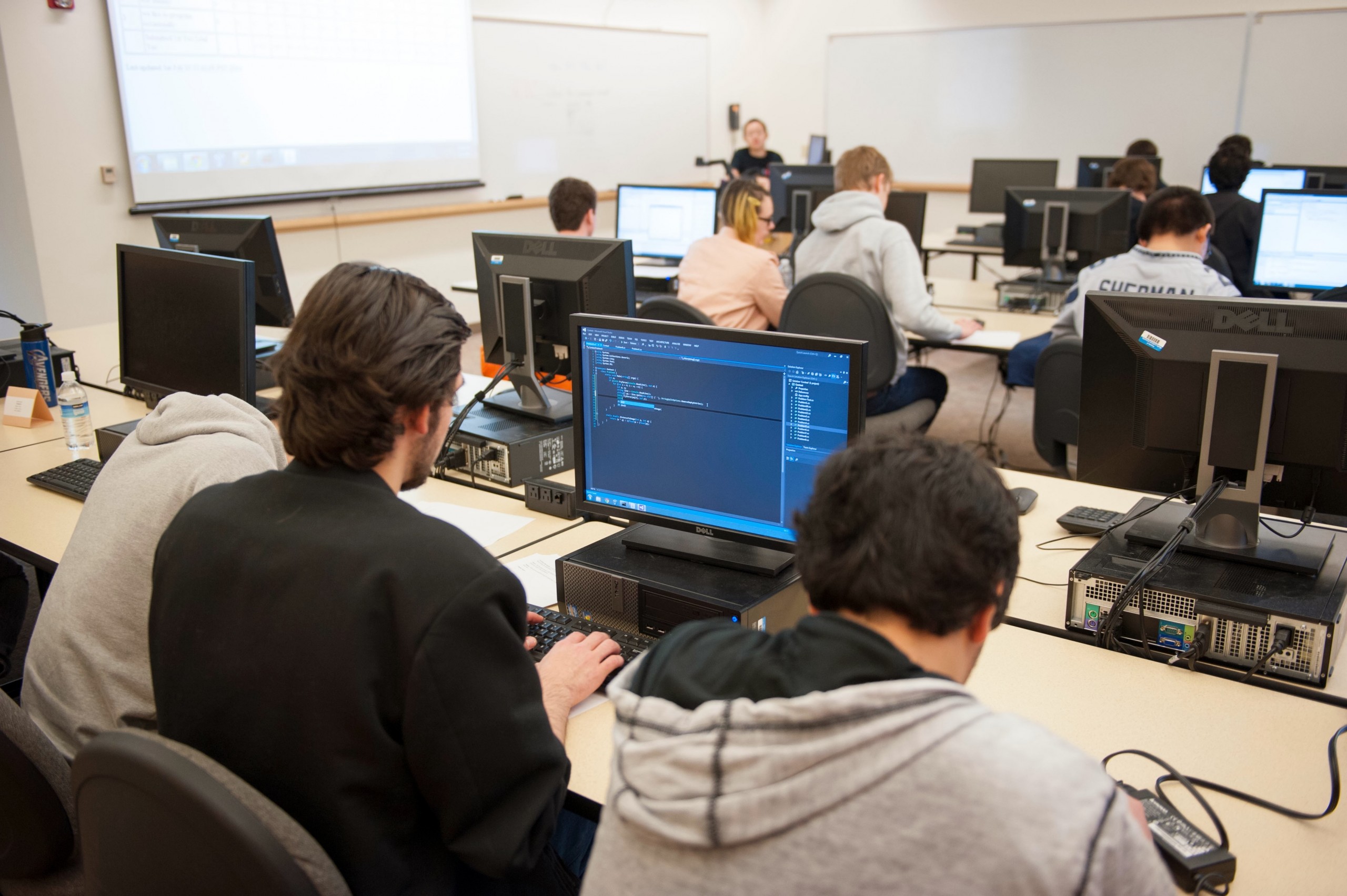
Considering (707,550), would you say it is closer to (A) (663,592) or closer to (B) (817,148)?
(A) (663,592)

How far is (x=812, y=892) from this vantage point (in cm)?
68

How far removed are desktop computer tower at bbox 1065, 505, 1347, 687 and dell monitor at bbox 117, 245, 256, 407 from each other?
1690 millimetres

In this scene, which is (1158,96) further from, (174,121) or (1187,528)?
(1187,528)

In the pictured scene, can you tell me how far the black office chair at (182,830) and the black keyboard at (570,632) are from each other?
56 centimetres

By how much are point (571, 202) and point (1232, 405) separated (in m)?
3.09

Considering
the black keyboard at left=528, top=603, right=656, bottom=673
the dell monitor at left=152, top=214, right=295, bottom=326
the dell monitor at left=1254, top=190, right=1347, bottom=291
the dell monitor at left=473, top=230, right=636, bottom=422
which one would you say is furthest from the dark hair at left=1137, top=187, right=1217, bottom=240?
the dell monitor at left=152, top=214, right=295, bottom=326

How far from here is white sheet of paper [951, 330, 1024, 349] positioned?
3727 mm

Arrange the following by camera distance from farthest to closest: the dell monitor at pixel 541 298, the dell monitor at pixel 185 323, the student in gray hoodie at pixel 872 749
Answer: the dell monitor at pixel 541 298 → the dell monitor at pixel 185 323 → the student in gray hoodie at pixel 872 749

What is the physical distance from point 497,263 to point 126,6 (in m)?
3.63

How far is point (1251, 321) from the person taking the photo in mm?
1541

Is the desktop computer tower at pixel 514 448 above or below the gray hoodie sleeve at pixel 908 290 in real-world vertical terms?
below

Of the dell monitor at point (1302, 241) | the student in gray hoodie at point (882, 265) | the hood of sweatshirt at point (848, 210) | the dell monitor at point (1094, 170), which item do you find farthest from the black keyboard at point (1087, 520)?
the dell monitor at point (1094, 170)

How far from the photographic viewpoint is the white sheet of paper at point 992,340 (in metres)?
3.73

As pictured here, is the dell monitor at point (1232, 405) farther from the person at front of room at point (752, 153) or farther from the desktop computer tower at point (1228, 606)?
the person at front of room at point (752, 153)
